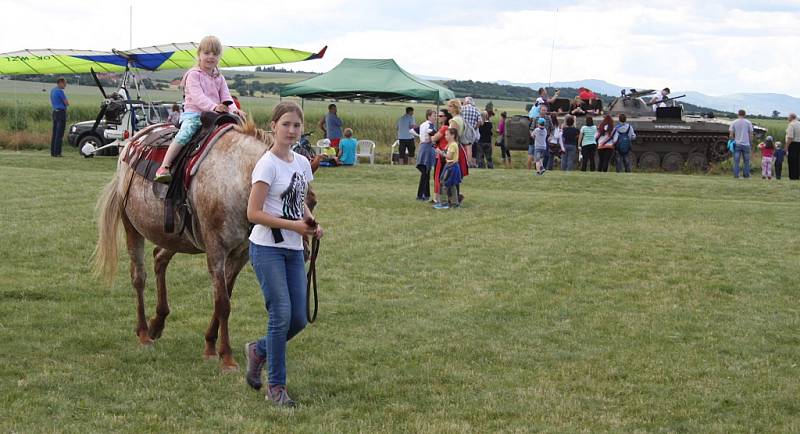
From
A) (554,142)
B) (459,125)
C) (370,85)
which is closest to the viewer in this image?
(459,125)

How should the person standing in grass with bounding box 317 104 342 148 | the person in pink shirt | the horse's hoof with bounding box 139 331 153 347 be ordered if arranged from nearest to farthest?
the person in pink shirt
the horse's hoof with bounding box 139 331 153 347
the person standing in grass with bounding box 317 104 342 148

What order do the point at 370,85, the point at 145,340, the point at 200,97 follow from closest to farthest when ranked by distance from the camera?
the point at 200,97 < the point at 145,340 < the point at 370,85

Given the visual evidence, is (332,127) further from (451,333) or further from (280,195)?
(280,195)

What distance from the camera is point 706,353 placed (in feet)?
25.0

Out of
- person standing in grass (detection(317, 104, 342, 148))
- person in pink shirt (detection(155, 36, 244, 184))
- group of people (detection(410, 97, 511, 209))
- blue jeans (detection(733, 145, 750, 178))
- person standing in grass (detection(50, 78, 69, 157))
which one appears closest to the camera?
person in pink shirt (detection(155, 36, 244, 184))

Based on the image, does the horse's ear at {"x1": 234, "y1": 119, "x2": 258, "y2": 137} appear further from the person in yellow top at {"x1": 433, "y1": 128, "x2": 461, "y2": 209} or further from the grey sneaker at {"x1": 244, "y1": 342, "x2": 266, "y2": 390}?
the person in yellow top at {"x1": 433, "y1": 128, "x2": 461, "y2": 209}

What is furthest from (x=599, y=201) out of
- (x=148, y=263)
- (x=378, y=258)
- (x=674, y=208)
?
(x=148, y=263)

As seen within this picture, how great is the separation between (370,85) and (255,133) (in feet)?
76.5

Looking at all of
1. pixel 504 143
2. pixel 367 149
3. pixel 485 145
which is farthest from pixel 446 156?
pixel 504 143

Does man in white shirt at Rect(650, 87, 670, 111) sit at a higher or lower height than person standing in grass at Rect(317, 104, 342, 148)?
higher

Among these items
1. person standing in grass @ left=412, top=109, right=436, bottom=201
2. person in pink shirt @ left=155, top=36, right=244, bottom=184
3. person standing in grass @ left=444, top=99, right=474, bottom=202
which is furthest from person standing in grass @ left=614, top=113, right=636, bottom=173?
person in pink shirt @ left=155, top=36, right=244, bottom=184

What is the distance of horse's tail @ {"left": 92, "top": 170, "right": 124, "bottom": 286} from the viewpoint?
8016mm

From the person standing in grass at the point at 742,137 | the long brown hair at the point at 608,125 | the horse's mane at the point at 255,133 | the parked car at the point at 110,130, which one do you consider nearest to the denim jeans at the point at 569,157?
the long brown hair at the point at 608,125

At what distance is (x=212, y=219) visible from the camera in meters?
6.66
